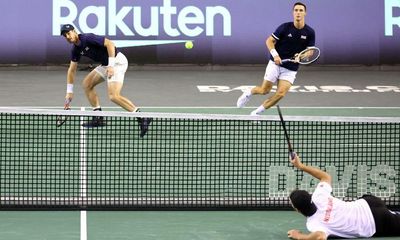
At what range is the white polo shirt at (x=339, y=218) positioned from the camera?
382 inches

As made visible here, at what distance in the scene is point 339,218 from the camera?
9.73 metres

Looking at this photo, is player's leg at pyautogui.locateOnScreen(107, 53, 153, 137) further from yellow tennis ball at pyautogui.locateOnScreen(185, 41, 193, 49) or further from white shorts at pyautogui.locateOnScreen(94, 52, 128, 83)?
yellow tennis ball at pyautogui.locateOnScreen(185, 41, 193, 49)

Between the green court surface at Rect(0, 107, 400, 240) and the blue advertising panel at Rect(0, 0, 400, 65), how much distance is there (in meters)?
11.6

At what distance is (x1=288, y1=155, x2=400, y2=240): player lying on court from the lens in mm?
9617

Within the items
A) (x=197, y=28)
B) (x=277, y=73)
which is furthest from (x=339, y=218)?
(x=197, y=28)

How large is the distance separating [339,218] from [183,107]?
895 centimetres

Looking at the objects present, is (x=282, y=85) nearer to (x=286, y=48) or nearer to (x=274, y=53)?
(x=286, y=48)

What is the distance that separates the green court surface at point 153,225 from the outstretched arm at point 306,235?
0.21 meters

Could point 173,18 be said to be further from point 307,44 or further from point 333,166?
point 333,166

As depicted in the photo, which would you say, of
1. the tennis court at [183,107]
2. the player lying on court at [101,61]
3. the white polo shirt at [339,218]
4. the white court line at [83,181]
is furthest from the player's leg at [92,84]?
the white polo shirt at [339,218]

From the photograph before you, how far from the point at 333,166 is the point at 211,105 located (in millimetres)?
6428

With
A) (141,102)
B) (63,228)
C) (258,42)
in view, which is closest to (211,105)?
(141,102)

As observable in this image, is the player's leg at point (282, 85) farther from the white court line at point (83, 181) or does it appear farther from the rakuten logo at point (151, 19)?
the rakuten logo at point (151, 19)

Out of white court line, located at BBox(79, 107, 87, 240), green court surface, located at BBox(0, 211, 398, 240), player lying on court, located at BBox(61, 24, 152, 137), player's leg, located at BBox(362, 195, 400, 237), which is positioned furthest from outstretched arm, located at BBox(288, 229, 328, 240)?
player lying on court, located at BBox(61, 24, 152, 137)
